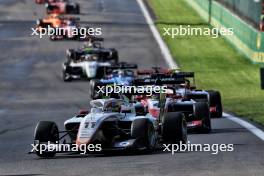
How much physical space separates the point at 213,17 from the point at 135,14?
12.2 meters

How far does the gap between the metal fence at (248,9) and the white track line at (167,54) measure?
3.96 metres

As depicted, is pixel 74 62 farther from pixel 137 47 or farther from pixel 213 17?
pixel 213 17

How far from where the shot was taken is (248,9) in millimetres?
46969

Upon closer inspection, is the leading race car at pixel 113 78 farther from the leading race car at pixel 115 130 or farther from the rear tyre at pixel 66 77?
the leading race car at pixel 115 130

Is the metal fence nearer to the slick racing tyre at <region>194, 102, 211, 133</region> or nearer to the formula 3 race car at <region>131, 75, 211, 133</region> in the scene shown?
the formula 3 race car at <region>131, 75, 211, 133</region>

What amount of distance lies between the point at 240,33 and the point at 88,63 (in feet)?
31.2

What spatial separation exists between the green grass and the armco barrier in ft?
1.37

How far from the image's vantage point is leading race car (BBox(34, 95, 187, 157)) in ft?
56.3

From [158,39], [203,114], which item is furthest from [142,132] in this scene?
[158,39]
